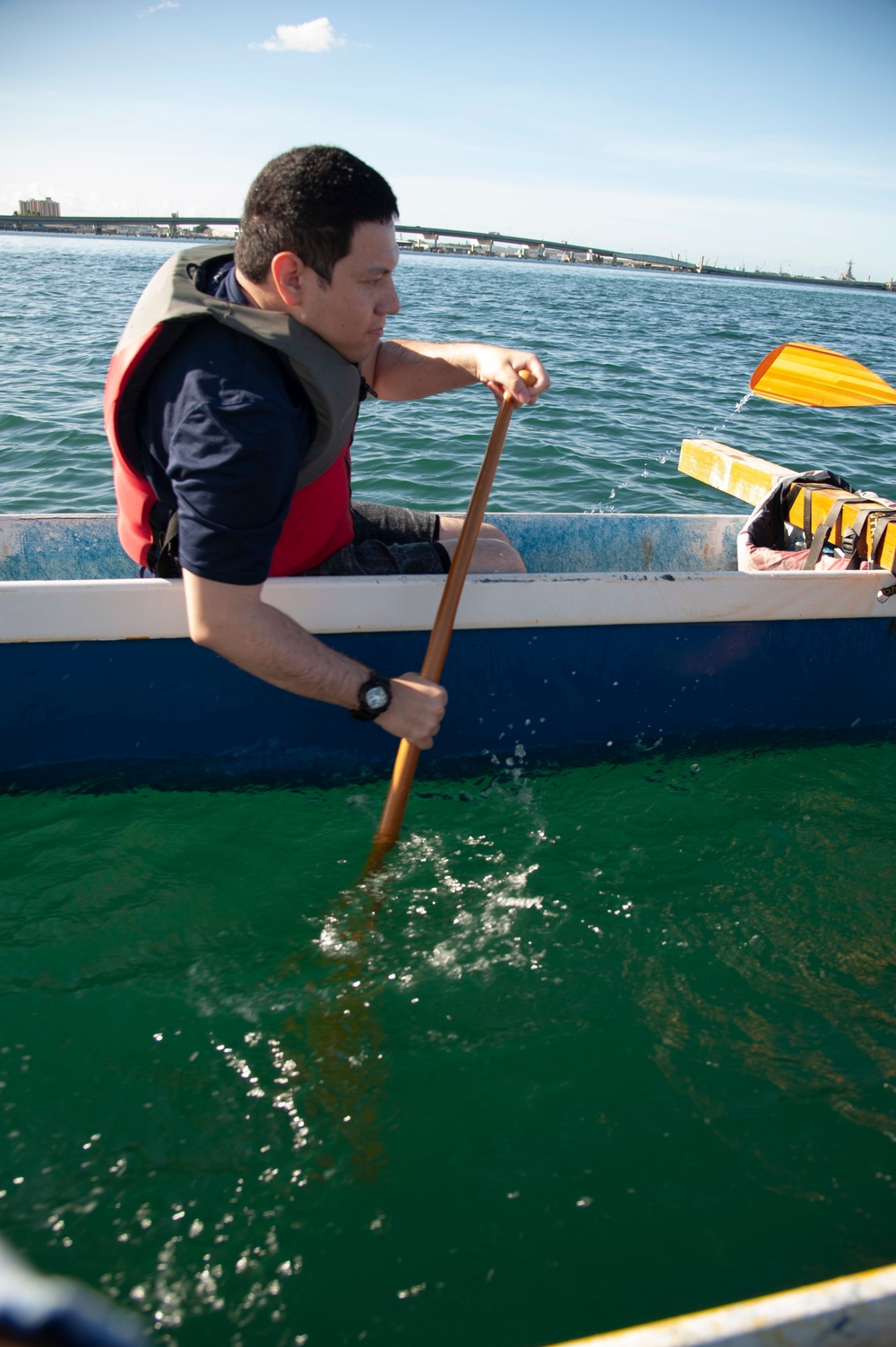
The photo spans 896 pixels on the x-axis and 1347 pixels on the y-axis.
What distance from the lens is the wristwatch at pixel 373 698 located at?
2.28 metres

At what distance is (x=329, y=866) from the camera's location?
2736mm

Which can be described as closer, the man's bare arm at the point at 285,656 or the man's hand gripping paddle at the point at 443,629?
the man's bare arm at the point at 285,656

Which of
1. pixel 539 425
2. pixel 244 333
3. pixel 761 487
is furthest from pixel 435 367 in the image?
pixel 539 425

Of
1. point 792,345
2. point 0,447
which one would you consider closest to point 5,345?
point 0,447

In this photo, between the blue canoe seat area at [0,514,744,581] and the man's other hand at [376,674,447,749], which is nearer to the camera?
the man's other hand at [376,674,447,749]

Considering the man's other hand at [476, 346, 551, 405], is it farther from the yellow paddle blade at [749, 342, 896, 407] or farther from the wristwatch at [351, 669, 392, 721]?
the yellow paddle blade at [749, 342, 896, 407]

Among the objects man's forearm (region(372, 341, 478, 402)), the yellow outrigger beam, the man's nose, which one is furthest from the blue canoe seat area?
the man's nose

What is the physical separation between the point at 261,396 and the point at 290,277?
13.2 inches

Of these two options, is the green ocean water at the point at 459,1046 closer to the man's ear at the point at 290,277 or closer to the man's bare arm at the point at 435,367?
the man's bare arm at the point at 435,367

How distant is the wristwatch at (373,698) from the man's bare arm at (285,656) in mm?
15

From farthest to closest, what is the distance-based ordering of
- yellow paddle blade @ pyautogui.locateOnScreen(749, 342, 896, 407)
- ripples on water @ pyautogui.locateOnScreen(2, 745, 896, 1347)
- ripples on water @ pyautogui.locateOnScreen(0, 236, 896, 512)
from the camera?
ripples on water @ pyautogui.locateOnScreen(0, 236, 896, 512) → yellow paddle blade @ pyautogui.locateOnScreen(749, 342, 896, 407) → ripples on water @ pyautogui.locateOnScreen(2, 745, 896, 1347)

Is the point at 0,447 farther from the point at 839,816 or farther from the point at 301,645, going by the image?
the point at 839,816

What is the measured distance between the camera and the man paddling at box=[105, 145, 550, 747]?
6.39 ft

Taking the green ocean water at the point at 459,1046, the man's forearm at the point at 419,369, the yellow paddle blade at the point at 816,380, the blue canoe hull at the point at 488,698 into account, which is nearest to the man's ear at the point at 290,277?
the man's forearm at the point at 419,369
